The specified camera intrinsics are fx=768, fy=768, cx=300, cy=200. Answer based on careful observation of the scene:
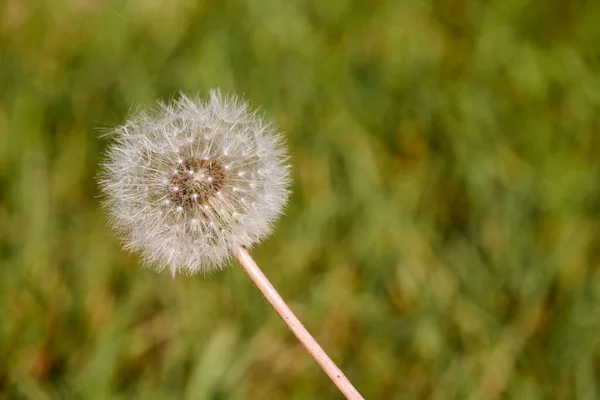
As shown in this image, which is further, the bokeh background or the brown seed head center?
the bokeh background

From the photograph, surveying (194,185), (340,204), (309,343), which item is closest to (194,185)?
(194,185)

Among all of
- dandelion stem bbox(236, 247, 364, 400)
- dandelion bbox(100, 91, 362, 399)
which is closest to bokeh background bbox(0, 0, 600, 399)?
dandelion bbox(100, 91, 362, 399)

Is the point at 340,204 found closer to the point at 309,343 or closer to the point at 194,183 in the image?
the point at 194,183

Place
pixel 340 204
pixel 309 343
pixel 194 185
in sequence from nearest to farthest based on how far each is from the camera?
pixel 309 343 < pixel 194 185 < pixel 340 204

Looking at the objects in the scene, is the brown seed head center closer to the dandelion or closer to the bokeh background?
the dandelion

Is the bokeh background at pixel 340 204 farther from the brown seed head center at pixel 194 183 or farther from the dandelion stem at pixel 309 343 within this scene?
the dandelion stem at pixel 309 343

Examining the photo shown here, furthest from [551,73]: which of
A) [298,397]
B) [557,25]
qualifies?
[298,397]

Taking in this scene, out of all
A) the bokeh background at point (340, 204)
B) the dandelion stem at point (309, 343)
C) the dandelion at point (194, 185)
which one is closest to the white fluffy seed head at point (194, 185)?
the dandelion at point (194, 185)

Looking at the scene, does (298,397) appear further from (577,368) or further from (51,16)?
(51,16)
